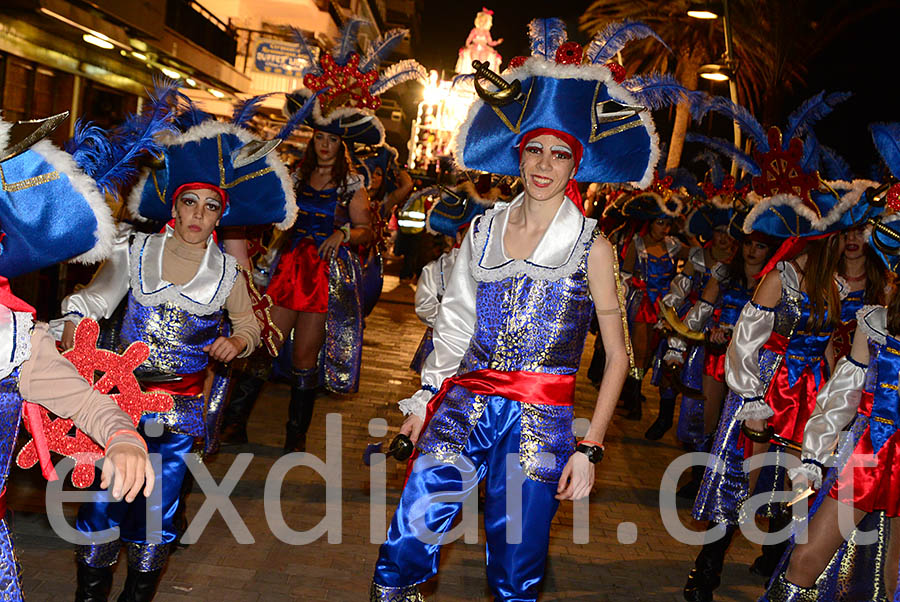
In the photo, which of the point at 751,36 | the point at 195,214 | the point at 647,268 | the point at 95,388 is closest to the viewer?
the point at 95,388

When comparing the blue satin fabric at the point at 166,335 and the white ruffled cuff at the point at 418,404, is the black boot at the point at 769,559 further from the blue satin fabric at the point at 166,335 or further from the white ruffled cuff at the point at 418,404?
the blue satin fabric at the point at 166,335

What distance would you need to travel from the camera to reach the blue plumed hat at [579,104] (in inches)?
144

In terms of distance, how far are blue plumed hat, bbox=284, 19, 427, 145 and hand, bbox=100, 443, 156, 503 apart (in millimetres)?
4779

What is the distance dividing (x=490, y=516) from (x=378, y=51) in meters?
4.73

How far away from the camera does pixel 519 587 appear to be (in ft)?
11.2

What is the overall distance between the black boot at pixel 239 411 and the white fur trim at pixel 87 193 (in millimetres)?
4553

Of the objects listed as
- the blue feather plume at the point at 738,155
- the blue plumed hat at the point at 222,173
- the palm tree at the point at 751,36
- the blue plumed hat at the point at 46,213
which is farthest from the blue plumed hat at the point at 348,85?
the palm tree at the point at 751,36

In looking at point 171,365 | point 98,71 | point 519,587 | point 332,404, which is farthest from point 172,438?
point 98,71

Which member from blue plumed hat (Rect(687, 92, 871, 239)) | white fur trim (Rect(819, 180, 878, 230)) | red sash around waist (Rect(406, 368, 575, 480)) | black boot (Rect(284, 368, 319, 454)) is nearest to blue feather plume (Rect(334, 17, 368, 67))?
black boot (Rect(284, 368, 319, 454))

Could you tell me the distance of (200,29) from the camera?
21.0 meters

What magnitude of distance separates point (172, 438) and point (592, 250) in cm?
196

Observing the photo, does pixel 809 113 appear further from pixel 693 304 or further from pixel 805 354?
pixel 693 304

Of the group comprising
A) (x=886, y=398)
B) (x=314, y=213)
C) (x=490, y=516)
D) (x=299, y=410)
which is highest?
(x=314, y=213)

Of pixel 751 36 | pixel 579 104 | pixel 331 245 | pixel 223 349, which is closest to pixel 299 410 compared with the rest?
pixel 331 245
